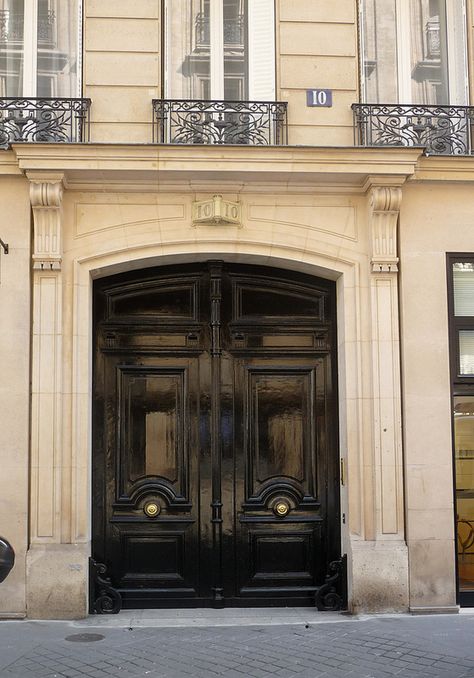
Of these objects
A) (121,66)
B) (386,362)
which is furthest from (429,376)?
(121,66)

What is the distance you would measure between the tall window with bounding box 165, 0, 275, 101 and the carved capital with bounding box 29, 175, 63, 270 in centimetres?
169

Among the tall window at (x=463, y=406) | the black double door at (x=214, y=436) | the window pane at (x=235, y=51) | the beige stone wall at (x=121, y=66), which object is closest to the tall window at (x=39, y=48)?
the beige stone wall at (x=121, y=66)

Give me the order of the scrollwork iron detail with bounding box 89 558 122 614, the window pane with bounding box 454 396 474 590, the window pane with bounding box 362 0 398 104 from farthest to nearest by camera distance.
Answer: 1. the window pane with bounding box 362 0 398 104
2. the window pane with bounding box 454 396 474 590
3. the scrollwork iron detail with bounding box 89 558 122 614

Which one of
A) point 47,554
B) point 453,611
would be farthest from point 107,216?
point 453,611

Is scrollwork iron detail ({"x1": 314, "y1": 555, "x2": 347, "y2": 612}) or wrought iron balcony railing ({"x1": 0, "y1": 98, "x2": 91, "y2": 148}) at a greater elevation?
wrought iron balcony railing ({"x1": 0, "y1": 98, "x2": 91, "y2": 148})

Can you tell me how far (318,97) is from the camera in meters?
9.26

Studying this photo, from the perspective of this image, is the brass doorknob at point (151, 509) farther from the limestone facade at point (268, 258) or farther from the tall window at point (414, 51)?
the tall window at point (414, 51)

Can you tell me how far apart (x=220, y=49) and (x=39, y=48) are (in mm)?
1978

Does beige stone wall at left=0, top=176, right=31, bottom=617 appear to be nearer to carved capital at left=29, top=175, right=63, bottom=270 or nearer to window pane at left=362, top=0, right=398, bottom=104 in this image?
carved capital at left=29, top=175, right=63, bottom=270

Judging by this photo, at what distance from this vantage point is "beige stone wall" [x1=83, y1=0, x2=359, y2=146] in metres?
9.12

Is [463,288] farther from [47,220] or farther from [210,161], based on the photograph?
[47,220]

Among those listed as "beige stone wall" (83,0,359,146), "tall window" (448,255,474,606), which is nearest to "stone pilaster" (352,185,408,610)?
"tall window" (448,255,474,606)

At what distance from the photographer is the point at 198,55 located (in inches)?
375

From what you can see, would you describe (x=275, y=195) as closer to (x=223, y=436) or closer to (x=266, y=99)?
(x=266, y=99)
